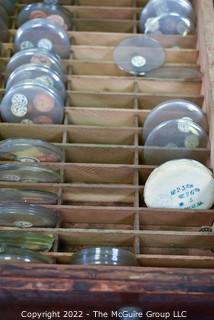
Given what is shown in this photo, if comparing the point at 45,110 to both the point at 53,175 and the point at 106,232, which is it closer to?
the point at 53,175

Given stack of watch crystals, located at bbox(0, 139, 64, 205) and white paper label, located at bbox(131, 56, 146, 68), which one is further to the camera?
white paper label, located at bbox(131, 56, 146, 68)

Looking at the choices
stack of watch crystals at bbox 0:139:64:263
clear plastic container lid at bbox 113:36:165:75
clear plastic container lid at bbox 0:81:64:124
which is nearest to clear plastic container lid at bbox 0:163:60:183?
stack of watch crystals at bbox 0:139:64:263

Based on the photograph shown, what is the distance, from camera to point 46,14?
2.08 metres

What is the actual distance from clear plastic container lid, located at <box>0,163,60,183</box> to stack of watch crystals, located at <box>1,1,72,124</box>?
0.84 ft

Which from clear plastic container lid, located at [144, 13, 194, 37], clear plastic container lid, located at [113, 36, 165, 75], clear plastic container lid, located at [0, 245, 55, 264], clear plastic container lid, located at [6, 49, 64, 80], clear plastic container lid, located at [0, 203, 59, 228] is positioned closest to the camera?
clear plastic container lid, located at [0, 245, 55, 264]

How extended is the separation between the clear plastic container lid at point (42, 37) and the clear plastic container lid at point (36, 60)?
0.09 metres

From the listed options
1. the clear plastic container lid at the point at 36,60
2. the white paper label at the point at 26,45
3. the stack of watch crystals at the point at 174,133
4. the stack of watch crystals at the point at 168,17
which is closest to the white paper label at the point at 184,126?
the stack of watch crystals at the point at 174,133

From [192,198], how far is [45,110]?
0.56 m

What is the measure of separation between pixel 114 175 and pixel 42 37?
666mm

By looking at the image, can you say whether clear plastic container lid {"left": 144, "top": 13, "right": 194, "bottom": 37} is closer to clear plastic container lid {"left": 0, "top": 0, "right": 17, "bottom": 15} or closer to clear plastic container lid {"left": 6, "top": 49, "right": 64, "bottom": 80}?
clear plastic container lid {"left": 6, "top": 49, "right": 64, "bottom": 80}

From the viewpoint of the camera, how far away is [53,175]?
5.02 ft

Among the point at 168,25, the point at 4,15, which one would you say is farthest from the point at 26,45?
the point at 168,25

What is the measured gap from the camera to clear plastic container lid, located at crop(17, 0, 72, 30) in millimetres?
2074

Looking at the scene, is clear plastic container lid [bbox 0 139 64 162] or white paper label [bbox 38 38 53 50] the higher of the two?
white paper label [bbox 38 38 53 50]
